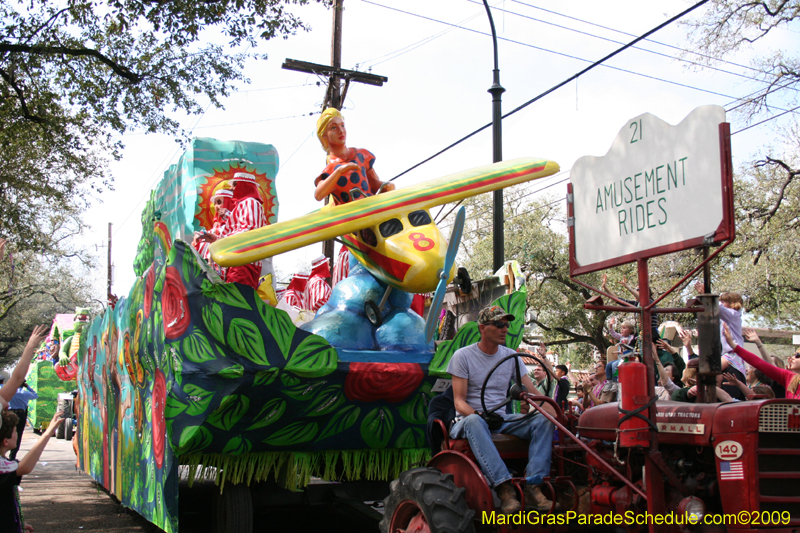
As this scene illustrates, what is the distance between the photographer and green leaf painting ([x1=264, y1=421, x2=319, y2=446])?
5.69 m

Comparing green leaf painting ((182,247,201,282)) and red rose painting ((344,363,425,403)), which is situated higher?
green leaf painting ((182,247,201,282))

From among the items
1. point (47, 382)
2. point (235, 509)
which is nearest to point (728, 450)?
point (235, 509)

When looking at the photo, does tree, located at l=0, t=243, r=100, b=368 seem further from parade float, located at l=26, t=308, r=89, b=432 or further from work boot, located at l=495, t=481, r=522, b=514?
work boot, located at l=495, t=481, r=522, b=514

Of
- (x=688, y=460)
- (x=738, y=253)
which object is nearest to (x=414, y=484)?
(x=688, y=460)

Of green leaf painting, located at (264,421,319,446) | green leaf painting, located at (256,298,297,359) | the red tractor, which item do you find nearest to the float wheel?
green leaf painting, located at (264,421,319,446)

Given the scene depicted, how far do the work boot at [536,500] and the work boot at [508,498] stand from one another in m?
0.06

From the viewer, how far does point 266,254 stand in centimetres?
492

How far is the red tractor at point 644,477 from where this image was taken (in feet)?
10.6

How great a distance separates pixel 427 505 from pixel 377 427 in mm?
2058

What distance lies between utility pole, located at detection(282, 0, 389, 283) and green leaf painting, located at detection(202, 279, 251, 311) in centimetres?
952

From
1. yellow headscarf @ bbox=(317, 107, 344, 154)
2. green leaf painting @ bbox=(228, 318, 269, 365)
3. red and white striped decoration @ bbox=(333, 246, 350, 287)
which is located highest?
yellow headscarf @ bbox=(317, 107, 344, 154)

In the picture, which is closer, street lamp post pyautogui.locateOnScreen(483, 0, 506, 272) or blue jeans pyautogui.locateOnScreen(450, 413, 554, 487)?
blue jeans pyautogui.locateOnScreen(450, 413, 554, 487)

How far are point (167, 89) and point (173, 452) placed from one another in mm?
6726

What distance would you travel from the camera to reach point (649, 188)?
11.8 feet
